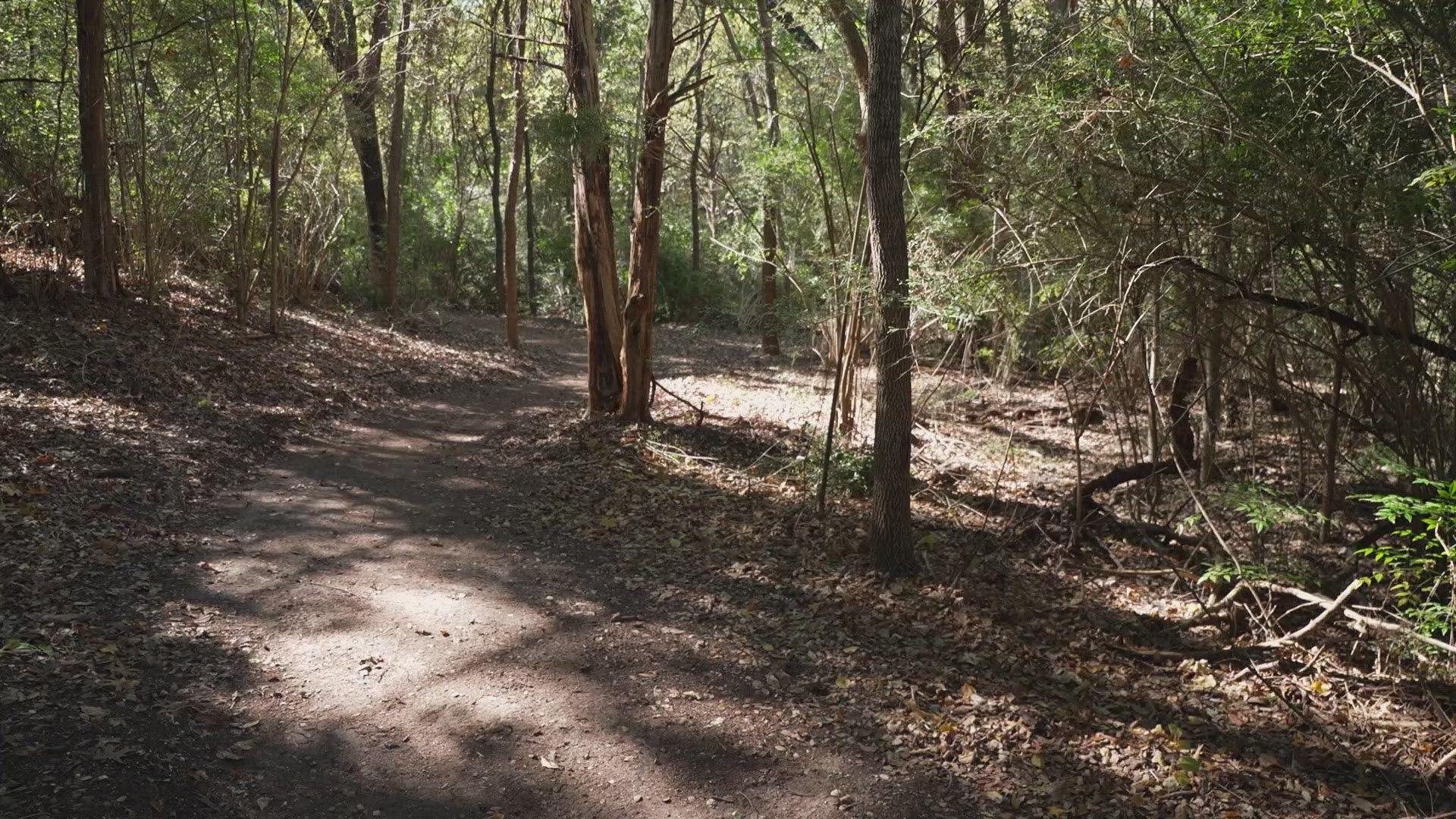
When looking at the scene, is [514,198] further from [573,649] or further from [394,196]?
[573,649]

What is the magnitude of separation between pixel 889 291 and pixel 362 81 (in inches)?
439

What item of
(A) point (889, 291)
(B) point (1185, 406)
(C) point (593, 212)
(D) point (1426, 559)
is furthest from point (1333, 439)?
(C) point (593, 212)

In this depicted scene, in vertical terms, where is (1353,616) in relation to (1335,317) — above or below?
below

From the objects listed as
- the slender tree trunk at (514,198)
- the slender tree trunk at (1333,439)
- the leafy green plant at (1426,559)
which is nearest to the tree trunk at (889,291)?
the slender tree trunk at (1333,439)

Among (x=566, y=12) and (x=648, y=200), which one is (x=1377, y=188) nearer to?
(x=648, y=200)

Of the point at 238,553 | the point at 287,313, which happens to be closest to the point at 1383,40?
the point at 238,553

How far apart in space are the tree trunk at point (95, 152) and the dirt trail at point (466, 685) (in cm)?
500

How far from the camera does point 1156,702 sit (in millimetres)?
5883

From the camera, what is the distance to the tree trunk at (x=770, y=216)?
1686cm

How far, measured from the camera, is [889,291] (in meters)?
7.00

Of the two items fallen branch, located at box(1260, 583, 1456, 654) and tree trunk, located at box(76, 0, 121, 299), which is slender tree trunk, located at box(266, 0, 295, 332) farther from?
fallen branch, located at box(1260, 583, 1456, 654)

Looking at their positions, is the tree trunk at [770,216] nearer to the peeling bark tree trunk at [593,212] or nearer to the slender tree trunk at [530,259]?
the peeling bark tree trunk at [593,212]

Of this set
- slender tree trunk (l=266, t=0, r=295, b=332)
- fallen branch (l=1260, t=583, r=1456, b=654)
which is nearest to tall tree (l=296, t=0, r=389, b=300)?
slender tree trunk (l=266, t=0, r=295, b=332)

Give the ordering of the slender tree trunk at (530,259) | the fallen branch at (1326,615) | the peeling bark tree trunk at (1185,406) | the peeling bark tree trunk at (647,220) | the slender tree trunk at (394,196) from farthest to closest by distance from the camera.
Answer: the slender tree trunk at (530,259), the slender tree trunk at (394,196), the peeling bark tree trunk at (647,220), the peeling bark tree trunk at (1185,406), the fallen branch at (1326,615)
